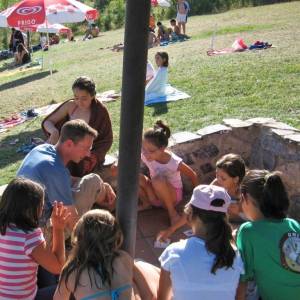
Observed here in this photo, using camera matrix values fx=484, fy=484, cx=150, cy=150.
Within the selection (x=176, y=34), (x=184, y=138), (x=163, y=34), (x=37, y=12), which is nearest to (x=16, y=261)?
(x=184, y=138)

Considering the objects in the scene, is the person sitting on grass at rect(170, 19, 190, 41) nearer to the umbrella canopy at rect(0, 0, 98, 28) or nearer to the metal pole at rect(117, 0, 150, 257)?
the umbrella canopy at rect(0, 0, 98, 28)

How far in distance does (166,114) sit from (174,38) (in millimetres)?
10965

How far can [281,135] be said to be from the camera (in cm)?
465

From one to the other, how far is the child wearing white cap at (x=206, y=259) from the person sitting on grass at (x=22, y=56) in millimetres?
17161

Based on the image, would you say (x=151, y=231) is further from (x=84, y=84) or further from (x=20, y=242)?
(x=20, y=242)

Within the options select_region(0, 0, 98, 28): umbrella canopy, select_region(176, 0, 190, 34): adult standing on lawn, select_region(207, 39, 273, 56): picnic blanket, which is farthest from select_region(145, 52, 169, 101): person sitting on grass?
select_region(176, 0, 190, 34): adult standing on lawn

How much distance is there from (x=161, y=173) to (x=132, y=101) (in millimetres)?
2524

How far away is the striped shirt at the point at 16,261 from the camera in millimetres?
2674

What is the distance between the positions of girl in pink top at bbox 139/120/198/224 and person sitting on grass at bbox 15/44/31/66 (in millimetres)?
15237

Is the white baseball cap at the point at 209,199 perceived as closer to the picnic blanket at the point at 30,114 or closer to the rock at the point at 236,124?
the rock at the point at 236,124

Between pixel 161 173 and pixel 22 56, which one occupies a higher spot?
pixel 161 173

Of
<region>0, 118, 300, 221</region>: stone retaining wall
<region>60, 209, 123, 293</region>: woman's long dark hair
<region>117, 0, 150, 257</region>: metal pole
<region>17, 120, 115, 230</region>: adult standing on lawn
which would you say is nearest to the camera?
<region>117, 0, 150, 257</region>: metal pole

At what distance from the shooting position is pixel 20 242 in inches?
105

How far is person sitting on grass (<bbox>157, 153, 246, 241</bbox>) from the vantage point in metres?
3.95
